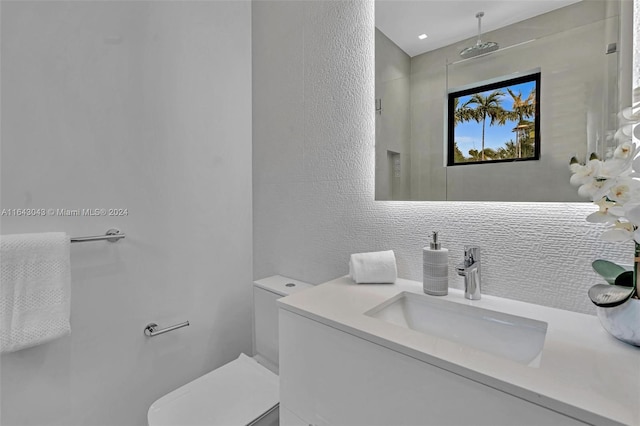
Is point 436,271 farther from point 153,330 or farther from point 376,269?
point 153,330

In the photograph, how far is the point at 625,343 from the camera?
0.53 meters

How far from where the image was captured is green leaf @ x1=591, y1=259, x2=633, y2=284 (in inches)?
22.9

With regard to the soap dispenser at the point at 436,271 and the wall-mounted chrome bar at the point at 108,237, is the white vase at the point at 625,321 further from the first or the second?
the wall-mounted chrome bar at the point at 108,237

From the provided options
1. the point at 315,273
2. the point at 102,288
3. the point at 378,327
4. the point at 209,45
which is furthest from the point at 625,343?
the point at 209,45

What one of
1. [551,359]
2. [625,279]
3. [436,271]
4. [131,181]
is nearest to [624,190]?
[625,279]

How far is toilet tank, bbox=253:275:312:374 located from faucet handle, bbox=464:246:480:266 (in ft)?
2.17

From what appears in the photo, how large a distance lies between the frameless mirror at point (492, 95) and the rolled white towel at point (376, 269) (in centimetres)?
23

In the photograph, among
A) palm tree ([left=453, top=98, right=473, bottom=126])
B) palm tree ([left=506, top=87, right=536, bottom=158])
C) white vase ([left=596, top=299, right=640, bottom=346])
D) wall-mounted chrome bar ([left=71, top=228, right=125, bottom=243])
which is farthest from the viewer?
wall-mounted chrome bar ([left=71, top=228, right=125, bottom=243])

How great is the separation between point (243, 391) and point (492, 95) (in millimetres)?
1310

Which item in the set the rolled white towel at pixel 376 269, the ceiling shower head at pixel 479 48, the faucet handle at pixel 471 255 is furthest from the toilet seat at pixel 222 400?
the ceiling shower head at pixel 479 48

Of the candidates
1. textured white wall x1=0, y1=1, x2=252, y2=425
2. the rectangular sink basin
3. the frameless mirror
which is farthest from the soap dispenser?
textured white wall x1=0, y1=1, x2=252, y2=425

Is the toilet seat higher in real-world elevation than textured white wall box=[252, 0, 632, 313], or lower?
lower

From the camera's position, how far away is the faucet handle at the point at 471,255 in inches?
30.6

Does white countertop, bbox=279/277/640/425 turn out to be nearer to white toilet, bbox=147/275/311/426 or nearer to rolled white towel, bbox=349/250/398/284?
rolled white towel, bbox=349/250/398/284
